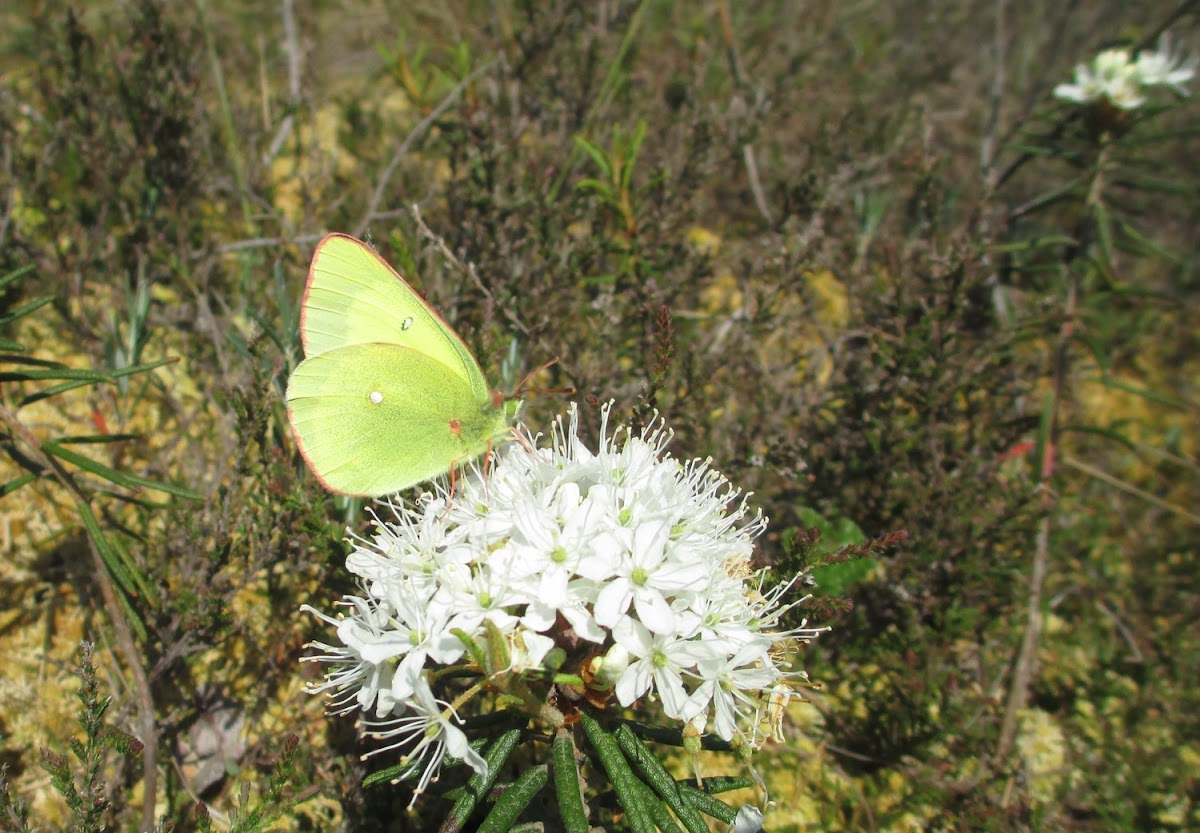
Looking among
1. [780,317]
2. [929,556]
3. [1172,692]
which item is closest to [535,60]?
[780,317]

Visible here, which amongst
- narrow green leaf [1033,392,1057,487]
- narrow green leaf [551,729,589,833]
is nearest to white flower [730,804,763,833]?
narrow green leaf [551,729,589,833]

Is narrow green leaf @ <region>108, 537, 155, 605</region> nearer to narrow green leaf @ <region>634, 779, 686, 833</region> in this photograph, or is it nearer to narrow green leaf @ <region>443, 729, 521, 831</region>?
narrow green leaf @ <region>443, 729, 521, 831</region>

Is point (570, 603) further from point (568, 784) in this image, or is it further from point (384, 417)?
point (384, 417)

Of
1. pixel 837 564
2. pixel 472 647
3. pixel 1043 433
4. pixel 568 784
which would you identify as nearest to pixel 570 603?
pixel 472 647

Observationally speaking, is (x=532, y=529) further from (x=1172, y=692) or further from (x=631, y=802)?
(x=1172, y=692)

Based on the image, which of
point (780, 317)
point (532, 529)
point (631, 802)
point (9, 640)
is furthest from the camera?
point (780, 317)
